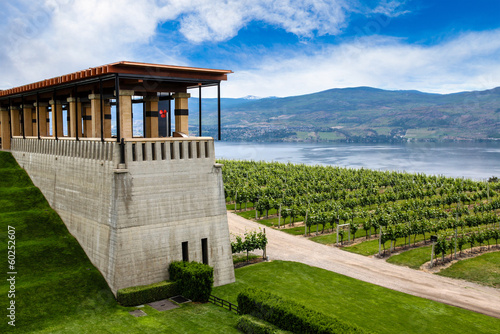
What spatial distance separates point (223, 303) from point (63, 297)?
32.7ft

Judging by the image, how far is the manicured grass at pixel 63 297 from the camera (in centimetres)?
2345

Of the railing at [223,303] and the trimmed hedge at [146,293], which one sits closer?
the trimmed hedge at [146,293]

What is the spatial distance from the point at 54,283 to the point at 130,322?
6.27 meters

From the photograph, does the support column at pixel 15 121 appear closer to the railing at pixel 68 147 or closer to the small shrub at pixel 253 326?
the railing at pixel 68 147

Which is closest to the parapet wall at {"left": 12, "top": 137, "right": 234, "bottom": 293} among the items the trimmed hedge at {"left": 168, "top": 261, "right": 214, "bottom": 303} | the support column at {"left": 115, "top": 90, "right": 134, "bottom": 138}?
the trimmed hedge at {"left": 168, "top": 261, "right": 214, "bottom": 303}

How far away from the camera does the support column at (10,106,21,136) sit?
50031mm

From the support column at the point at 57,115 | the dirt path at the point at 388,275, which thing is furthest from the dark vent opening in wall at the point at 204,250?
the support column at the point at 57,115

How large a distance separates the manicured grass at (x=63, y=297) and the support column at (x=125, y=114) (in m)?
9.55

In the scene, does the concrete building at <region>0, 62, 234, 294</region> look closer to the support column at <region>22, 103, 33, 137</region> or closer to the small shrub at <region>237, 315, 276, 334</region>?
the small shrub at <region>237, 315, 276, 334</region>

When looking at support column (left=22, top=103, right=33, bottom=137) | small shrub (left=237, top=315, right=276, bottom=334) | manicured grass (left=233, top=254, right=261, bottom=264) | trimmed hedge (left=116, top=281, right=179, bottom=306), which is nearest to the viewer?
small shrub (left=237, top=315, right=276, bottom=334)

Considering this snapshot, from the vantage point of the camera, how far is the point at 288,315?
22.7 m

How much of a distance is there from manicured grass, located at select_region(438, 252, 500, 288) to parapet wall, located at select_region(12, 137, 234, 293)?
2170 centimetres

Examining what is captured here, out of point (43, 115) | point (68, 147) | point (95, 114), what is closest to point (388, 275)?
point (95, 114)

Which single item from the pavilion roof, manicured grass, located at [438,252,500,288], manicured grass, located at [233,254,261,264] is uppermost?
the pavilion roof
